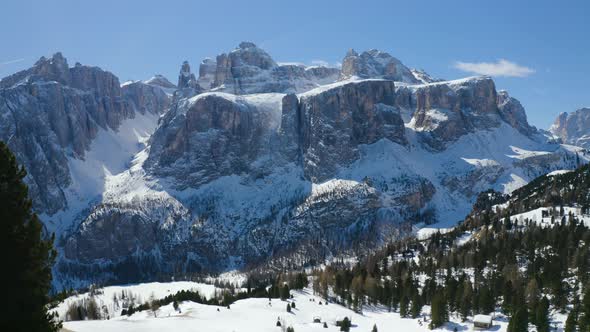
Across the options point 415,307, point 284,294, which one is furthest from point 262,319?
point 415,307

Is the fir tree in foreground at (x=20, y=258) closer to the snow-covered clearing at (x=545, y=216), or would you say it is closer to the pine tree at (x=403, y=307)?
the pine tree at (x=403, y=307)

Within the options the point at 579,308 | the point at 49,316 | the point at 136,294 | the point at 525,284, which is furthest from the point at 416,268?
the point at 49,316

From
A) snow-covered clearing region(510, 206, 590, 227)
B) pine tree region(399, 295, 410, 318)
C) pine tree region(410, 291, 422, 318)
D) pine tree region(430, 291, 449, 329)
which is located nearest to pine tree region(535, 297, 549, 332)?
pine tree region(430, 291, 449, 329)

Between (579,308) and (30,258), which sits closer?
(30,258)

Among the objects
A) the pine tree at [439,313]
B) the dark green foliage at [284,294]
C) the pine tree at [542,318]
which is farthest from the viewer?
the dark green foliage at [284,294]

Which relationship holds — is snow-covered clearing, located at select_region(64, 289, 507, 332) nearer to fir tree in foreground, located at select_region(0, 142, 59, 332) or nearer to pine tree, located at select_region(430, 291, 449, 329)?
pine tree, located at select_region(430, 291, 449, 329)

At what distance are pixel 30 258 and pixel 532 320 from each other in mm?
95152

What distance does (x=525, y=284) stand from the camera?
4628 inches

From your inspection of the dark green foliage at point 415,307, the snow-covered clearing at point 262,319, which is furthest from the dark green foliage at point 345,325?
the dark green foliage at point 415,307

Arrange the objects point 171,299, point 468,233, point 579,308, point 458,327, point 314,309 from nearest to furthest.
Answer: point 579,308
point 458,327
point 314,309
point 171,299
point 468,233

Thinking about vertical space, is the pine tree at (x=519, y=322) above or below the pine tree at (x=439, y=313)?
above

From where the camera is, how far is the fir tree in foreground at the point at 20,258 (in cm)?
2236

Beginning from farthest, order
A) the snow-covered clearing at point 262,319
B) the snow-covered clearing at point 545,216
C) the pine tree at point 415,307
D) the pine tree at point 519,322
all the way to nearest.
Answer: the snow-covered clearing at point 545,216
the pine tree at point 415,307
the pine tree at point 519,322
the snow-covered clearing at point 262,319

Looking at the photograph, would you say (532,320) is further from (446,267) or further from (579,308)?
(446,267)
